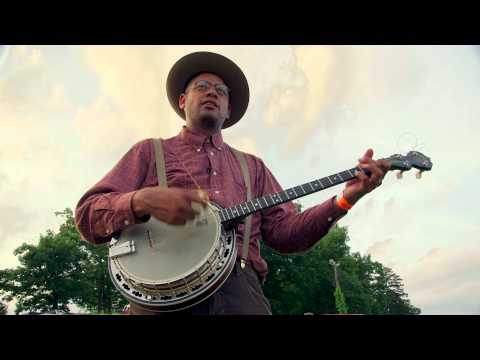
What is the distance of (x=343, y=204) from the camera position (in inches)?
113

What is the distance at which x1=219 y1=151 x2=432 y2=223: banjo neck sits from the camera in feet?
9.20

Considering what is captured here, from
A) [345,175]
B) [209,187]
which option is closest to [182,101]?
[209,187]

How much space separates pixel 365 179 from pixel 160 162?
59.6 inches

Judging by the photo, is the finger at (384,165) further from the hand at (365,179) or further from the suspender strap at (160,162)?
the suspender strap at (160,162)

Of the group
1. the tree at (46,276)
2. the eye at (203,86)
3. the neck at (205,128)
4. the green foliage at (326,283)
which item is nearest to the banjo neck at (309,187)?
the neck at (205,128)

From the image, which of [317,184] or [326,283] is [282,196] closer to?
[317,184]
